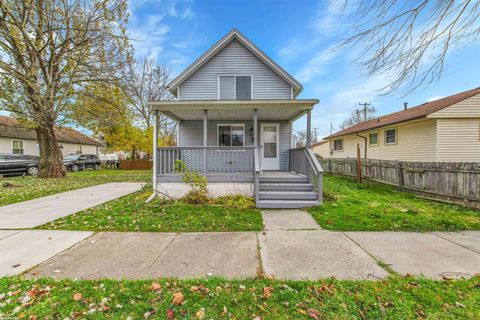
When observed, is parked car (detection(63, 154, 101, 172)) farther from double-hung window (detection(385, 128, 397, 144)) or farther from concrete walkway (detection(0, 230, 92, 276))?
double-hung window (detection(385, 128, 397, 144))

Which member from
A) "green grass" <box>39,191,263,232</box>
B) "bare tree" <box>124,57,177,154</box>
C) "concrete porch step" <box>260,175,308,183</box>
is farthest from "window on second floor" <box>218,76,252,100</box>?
"bare tree" <box>124,57,177,154</box>

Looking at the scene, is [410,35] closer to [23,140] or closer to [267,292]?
[267,292]

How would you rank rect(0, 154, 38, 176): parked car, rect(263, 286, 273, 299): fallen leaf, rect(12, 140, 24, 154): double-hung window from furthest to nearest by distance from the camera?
rect(12, 140, 24, 154): double-hung window < rect(0, 154, 38, 176): parked car < rect(263, 286, 273, 299): fallen leaf

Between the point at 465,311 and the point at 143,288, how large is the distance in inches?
136

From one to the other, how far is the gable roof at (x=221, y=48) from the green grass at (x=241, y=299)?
8881mm

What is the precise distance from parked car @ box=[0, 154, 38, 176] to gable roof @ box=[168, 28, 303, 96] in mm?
13485

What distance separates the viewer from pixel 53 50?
10.1 meters

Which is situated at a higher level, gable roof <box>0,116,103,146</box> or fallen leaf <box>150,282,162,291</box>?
gable roof <box>0,116,103,146</box>

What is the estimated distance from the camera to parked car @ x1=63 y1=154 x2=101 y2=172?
18.3 metres

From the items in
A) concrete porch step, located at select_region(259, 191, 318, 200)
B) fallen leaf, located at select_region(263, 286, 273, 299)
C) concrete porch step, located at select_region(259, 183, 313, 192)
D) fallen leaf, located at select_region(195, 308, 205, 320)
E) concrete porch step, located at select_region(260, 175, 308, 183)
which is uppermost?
concrete porch step, located at select_region(260, 175, 308, 183)

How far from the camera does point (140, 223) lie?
460 cm

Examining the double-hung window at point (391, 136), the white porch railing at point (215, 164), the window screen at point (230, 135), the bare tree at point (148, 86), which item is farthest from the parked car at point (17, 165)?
the double-hung window at point (391, 136)

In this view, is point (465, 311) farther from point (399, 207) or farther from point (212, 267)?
point (399, 207)

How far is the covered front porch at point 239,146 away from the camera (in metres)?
6.52
